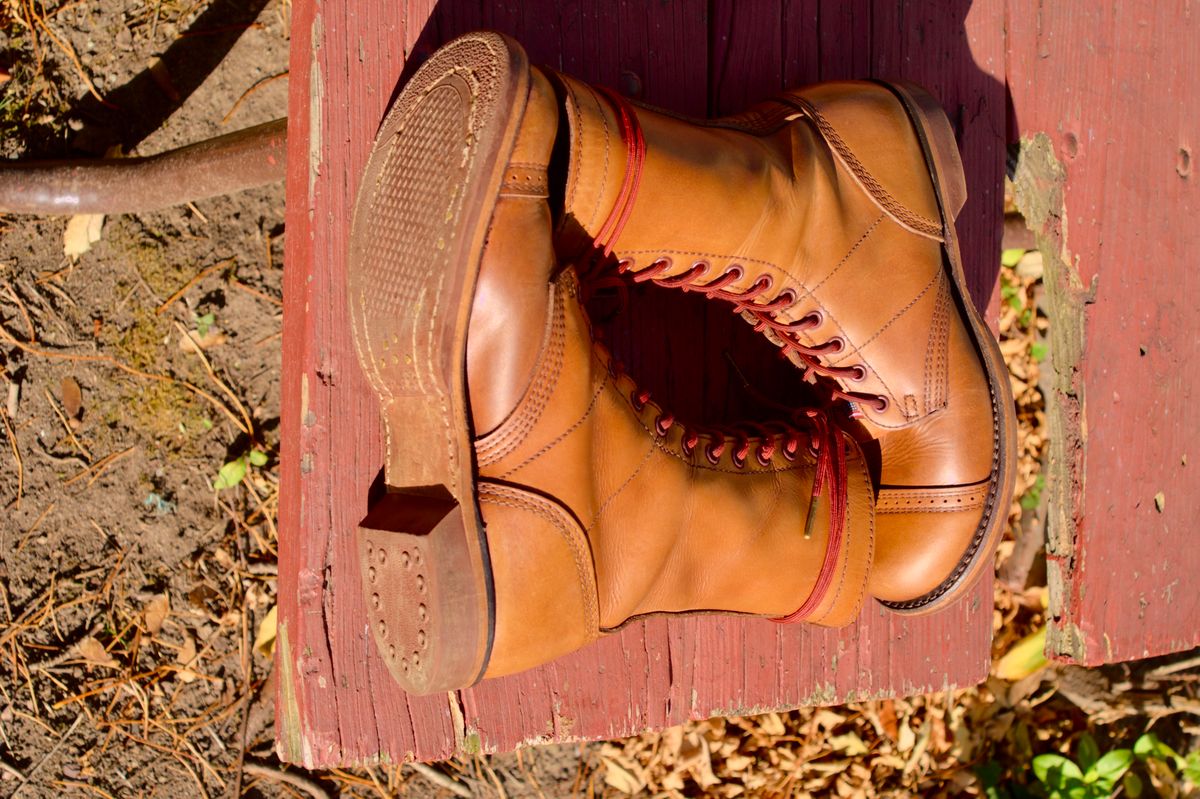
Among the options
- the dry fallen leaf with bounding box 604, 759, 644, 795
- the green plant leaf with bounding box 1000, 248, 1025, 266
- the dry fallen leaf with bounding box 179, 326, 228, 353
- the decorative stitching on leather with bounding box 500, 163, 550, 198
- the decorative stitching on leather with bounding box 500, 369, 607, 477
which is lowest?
the dry fallen leaf with bounding box 604, 759, 644, 795

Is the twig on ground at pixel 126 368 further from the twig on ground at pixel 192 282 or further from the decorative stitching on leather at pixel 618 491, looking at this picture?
the decorative stitching on leather at pixel 618 491

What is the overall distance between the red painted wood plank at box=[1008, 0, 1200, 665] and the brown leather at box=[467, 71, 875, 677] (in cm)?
70

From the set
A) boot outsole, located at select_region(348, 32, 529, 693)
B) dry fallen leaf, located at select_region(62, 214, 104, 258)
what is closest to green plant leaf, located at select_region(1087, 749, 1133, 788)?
boot outsole, located at select_region(348, 32, 529, 693)

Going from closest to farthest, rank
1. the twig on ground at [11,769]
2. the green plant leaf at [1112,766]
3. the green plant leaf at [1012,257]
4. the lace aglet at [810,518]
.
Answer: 1. the lace aglet at [810,518]
2. the twig on ground at [11,769]
3. the green plant leaf at [1112,766]
4. the green plant leaf at [1012,257]

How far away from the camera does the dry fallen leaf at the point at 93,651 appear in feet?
8.49

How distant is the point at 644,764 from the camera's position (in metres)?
2.84

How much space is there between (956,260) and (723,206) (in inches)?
21.1

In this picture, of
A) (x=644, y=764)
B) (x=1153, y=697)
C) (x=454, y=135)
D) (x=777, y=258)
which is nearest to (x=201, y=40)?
(x=454, y=135)

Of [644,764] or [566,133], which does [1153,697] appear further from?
[566,133]

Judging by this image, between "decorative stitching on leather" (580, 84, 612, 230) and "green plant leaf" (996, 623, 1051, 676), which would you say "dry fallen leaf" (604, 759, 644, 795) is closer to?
"green plant leaf" (996, 623, 1051, 676)

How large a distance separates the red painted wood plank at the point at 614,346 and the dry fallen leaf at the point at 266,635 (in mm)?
880

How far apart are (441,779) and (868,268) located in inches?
74.5

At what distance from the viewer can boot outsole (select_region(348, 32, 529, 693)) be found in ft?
4.33

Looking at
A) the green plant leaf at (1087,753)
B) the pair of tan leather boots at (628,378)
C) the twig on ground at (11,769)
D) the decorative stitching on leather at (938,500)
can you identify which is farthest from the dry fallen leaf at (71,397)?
the green plant leaf at (1087,753)
